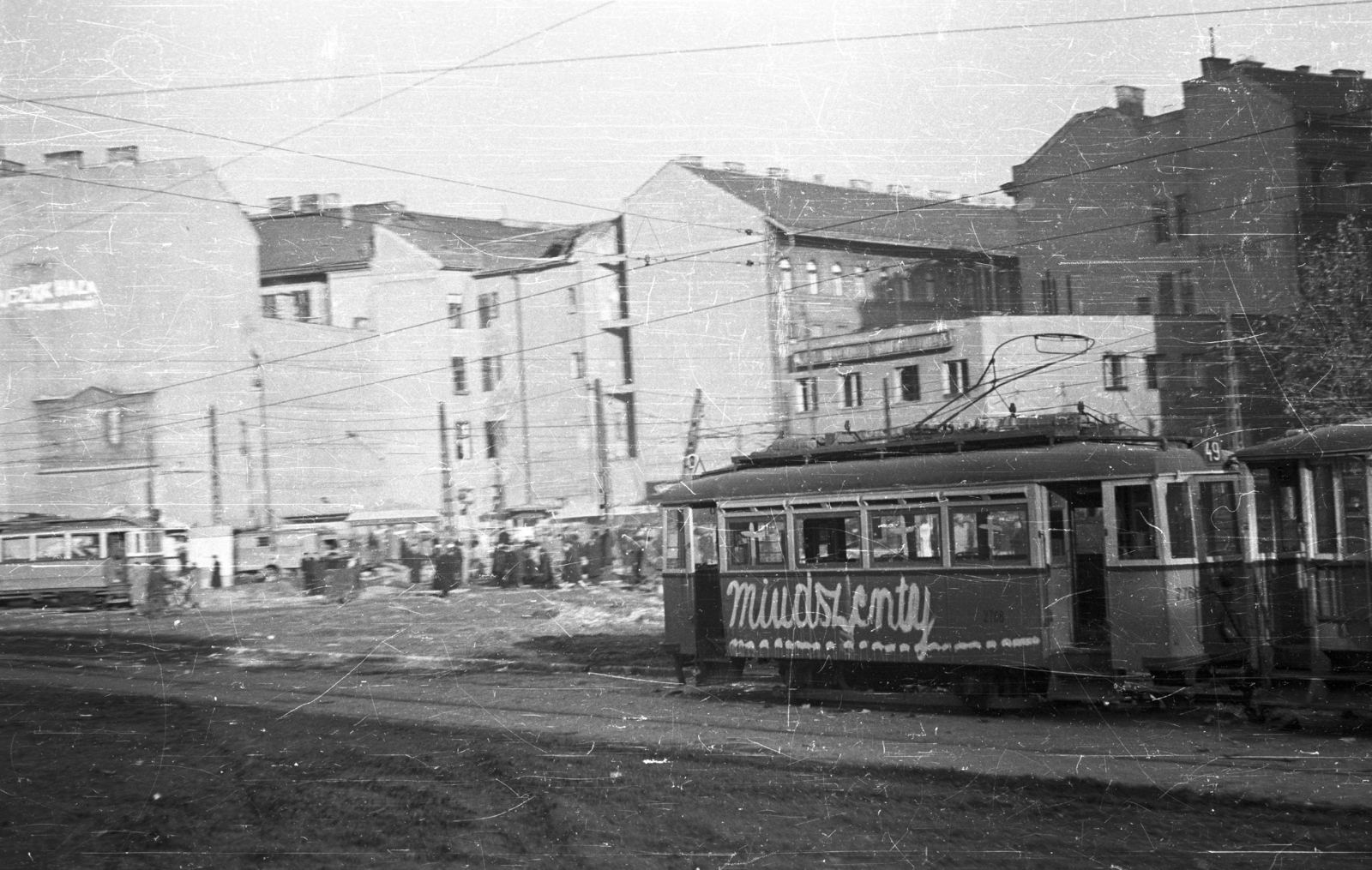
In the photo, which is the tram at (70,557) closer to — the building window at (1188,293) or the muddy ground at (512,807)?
the muddy ground at (512,807)

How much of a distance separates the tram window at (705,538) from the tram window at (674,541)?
0.26ft

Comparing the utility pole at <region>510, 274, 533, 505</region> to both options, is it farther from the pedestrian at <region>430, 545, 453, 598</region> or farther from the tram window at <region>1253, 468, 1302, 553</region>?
the tram window at <region>1253, 468, 1302, 553</region>

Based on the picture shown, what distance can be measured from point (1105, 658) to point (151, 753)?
5192mm

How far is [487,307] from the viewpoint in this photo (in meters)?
5.27

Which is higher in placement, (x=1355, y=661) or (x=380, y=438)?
(x=380, y=438)

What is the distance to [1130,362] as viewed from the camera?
6.47 meters

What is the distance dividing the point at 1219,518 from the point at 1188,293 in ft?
4.67

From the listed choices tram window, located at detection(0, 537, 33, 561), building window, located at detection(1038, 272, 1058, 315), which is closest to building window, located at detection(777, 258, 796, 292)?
building window, located at detection(1038, 272, 1058, 315)

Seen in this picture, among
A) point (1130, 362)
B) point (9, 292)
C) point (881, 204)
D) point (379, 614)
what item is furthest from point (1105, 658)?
point (9, 292)

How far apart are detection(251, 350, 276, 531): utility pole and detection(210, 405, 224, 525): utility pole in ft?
0.63

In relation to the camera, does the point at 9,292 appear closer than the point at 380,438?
No

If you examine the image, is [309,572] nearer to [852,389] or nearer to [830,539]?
[852,389]

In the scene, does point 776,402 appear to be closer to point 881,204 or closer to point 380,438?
point 881,204

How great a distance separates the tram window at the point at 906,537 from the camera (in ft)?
21.9
